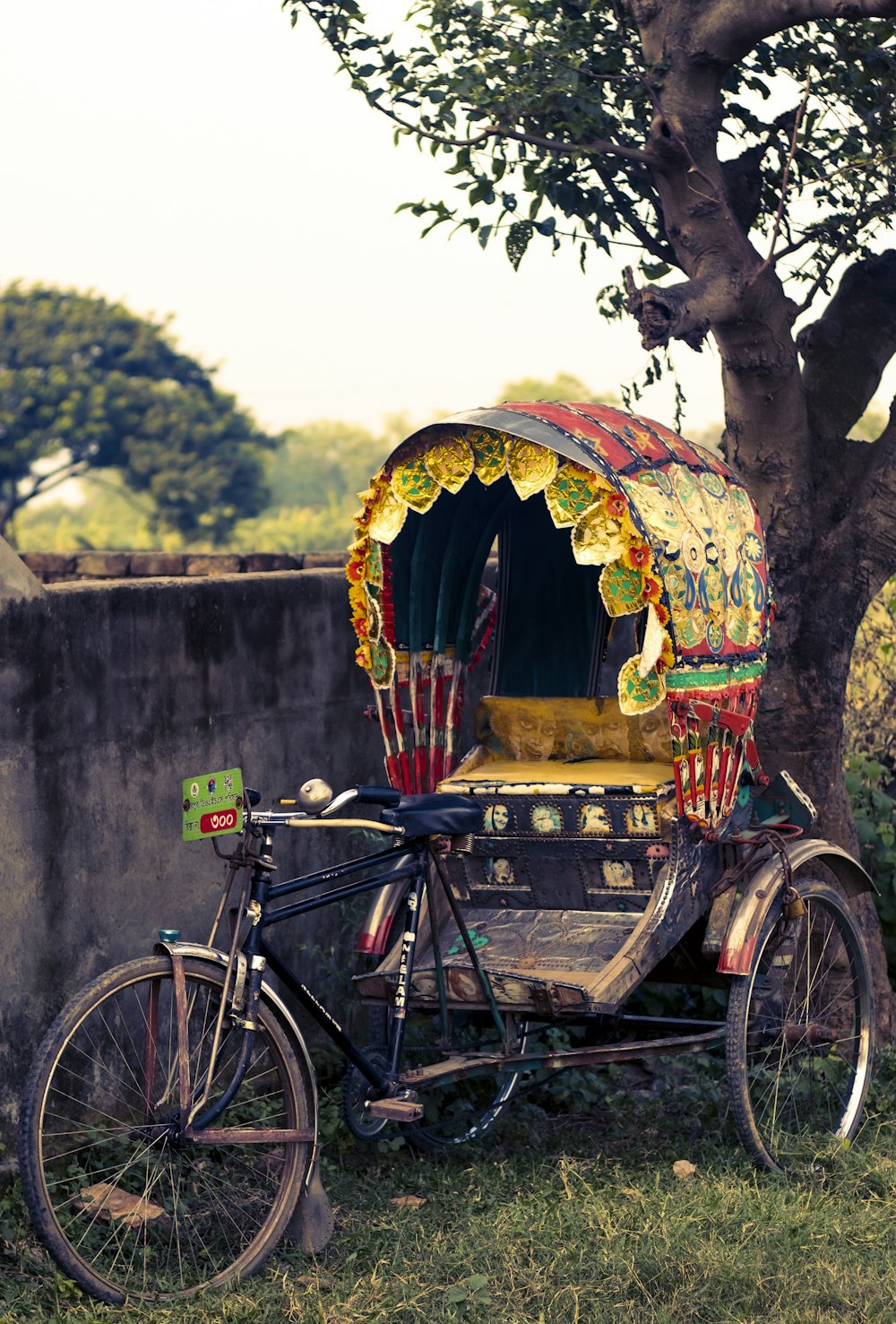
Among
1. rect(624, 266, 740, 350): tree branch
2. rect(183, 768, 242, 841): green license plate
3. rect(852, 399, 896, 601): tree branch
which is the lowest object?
rect(183, 768, 242, 841): green license plate

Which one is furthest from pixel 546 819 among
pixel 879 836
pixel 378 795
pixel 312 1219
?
pixel 879 836

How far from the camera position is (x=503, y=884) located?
17.0ft

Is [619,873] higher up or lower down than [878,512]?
lower down

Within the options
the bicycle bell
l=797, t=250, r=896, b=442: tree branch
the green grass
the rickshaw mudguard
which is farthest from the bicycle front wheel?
l=797, t=250, r=896, b=442: tree branch

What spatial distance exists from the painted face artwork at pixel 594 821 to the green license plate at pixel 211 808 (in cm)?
121

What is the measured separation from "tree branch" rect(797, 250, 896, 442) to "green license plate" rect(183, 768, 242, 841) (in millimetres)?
3485

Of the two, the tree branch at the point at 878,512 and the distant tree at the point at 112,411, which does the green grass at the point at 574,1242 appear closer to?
the tree branch at the point at 878,512

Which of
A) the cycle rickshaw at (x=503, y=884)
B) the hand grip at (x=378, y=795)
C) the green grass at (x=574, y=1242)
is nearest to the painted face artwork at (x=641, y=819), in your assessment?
the cycle rickshaw at (x=503, y=884)

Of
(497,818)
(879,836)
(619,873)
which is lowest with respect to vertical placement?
(879,836)

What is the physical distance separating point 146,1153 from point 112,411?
4184cm

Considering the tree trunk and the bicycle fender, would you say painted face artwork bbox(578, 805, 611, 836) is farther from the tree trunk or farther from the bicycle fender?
the tree trunk

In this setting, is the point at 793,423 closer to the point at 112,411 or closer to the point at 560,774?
the point at 560,774

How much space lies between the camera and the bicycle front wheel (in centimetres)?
394

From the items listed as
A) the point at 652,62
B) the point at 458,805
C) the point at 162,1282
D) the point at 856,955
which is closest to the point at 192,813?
the point at 458,805
